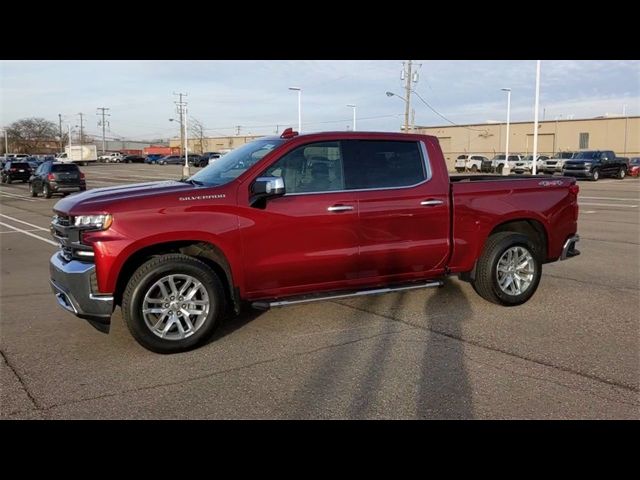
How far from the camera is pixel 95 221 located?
4.78 m

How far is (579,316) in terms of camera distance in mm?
6055

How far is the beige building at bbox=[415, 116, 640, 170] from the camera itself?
223 ft

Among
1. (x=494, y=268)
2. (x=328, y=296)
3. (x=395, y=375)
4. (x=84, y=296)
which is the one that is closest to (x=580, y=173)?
(x=494, y=268)

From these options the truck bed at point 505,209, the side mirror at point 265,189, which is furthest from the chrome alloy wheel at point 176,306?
the truck bed at point 505,209

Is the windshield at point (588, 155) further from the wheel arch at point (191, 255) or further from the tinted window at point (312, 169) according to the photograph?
the wheel arch at point (191, 255)

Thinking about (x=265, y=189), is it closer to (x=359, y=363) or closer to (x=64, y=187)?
(x=359, y=363)

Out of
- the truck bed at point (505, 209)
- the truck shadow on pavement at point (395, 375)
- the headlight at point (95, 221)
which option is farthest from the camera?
the truck bed at point (505, 209)

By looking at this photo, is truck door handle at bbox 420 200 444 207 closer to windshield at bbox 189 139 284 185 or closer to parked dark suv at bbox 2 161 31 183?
windshield at bbox 189 139 284 185

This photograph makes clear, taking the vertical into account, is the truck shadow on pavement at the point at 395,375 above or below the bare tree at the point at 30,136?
below

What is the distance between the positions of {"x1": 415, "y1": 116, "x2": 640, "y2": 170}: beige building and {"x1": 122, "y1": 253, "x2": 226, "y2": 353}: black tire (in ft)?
215

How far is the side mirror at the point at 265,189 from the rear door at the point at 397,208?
2.78 feet

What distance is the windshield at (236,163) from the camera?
5477 millimetres
